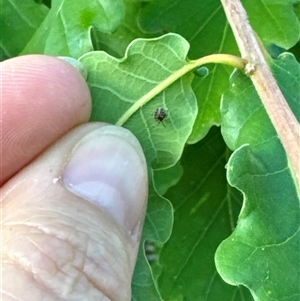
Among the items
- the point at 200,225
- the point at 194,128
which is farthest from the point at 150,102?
the point at 200,225

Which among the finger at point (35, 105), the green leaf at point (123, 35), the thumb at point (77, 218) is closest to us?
the thumb at point (77, 218)

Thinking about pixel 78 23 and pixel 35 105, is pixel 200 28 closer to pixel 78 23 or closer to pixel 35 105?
pixel 78 23

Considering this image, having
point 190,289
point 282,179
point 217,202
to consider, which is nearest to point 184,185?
point 217,202

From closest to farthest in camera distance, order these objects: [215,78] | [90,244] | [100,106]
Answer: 1. [90,244]
2. [100,106]
3. [215,78]

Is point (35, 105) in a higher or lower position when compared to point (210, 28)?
higher

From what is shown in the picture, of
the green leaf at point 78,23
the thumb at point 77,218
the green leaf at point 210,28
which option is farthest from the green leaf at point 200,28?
the thumb at point 77,218

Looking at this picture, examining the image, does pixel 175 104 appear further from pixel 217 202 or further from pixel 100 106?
pixel 217 202

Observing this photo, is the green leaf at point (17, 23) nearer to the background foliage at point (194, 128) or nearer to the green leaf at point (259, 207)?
the background foliage at point (194, 128)
